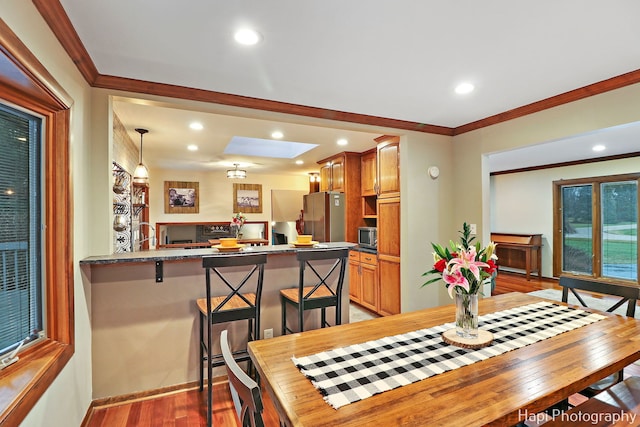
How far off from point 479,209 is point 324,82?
88.2 inches

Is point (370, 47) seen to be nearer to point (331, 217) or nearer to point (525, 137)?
point (525, 137)

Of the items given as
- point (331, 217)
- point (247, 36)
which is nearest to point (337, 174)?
point (331, 217)

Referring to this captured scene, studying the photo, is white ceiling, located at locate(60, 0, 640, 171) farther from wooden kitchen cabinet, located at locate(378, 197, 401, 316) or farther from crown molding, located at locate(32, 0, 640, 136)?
wooden kitchen cabinet, located at locate(378, 197, 401, 316)

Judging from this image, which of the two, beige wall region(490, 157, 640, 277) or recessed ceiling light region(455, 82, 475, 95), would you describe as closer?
recessed ceiling light region(455, 82, 475, 95)

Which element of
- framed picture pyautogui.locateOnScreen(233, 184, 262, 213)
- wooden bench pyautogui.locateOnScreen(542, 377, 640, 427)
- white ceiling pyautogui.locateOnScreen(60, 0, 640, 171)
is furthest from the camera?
framed picture pyautogui.locateOnScreen(233, 184, 262, 213)

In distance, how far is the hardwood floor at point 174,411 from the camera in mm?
2088

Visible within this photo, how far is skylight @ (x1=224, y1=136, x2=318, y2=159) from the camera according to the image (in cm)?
507

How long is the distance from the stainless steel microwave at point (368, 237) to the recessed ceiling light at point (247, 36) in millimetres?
3076

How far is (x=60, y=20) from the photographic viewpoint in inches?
63.2

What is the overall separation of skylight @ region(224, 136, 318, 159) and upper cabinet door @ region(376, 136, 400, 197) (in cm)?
118

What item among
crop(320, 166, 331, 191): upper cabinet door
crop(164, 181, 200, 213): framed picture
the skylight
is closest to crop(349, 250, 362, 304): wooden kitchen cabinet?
crop(320, 166, 331, 191): upper cabinet door

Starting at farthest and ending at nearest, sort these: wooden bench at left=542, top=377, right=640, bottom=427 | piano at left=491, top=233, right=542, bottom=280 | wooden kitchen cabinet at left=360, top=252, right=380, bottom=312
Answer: piano at left=491, top=233, right=542, bottom=280 → wooden kitchen cabinet at left=360, top=252, right=380, bottom=312 → wooden bench at left=542, top=377, right=640, bottom=427

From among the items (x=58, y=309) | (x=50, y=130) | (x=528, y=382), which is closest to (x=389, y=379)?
(x=528, y=382)

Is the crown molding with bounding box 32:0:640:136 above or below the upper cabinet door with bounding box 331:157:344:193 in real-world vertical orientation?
above
